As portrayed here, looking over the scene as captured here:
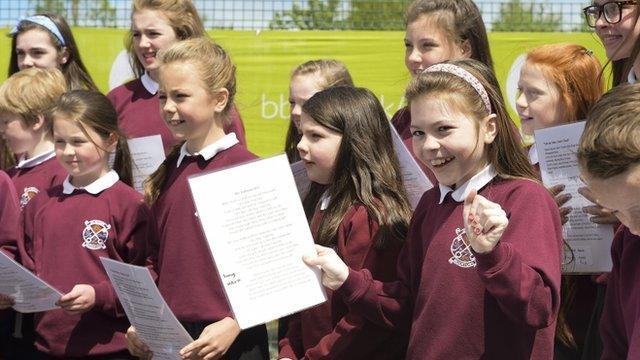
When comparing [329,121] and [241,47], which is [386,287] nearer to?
[329,121]

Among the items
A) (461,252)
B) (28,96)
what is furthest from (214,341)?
(28,96)

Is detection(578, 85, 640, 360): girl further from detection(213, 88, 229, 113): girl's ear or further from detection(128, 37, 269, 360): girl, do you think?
detection(213, 88, 229, 113): girl's ear

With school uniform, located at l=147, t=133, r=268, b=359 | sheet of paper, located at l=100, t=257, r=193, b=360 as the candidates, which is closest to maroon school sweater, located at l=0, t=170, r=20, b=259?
school uniform, located at l=147, t=133, r=268, b=359

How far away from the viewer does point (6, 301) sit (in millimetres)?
4488

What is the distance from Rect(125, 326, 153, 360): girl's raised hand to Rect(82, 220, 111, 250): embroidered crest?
1.51ft

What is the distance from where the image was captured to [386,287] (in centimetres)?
349

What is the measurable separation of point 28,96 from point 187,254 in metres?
1.46

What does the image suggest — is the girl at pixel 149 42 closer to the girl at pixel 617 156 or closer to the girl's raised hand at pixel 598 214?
the girl's raised hand at pixel 598 214

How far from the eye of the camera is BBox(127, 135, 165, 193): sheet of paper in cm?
450

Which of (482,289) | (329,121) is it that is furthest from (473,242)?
(329,121)

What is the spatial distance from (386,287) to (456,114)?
2.02 ft

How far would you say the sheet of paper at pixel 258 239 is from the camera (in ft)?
11.1

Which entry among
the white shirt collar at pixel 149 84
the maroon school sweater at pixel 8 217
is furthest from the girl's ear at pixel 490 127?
the maroon school sweater at pixel 8 217

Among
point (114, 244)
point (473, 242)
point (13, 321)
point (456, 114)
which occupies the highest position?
point (456, 114)
